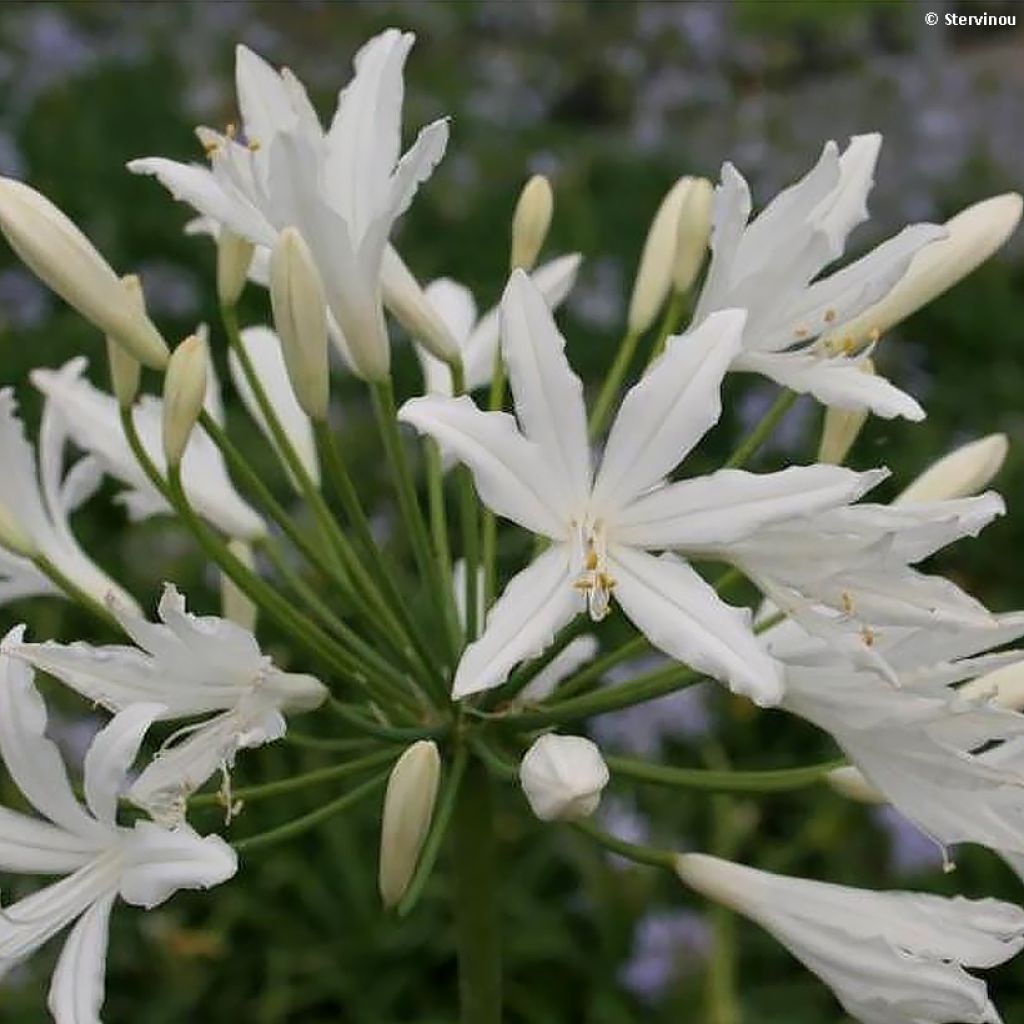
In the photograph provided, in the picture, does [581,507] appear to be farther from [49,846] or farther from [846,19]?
[846,19]

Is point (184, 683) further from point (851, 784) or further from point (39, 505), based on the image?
point (851, 784)

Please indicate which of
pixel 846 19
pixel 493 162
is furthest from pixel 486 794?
pixel 846 19

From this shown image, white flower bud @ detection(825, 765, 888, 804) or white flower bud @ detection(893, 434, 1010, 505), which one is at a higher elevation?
white flower bud @ detection(893, 434, 1010, 505)

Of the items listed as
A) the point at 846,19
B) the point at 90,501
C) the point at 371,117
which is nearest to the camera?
the point at 371,117

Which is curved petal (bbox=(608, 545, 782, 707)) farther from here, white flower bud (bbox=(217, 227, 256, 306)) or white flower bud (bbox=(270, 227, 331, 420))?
white flower bud (bbox=(217, 227, 256, 306))

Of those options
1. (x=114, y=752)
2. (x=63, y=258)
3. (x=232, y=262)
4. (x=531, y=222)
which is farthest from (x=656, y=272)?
(x=114, y=752)

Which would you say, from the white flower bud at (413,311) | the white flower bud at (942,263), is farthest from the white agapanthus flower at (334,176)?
the white flower bud at (942,263)

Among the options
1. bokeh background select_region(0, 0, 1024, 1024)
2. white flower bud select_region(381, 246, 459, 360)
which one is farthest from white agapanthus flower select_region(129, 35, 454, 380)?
bokeh background select_region(0, 0, 1024, 1024)
